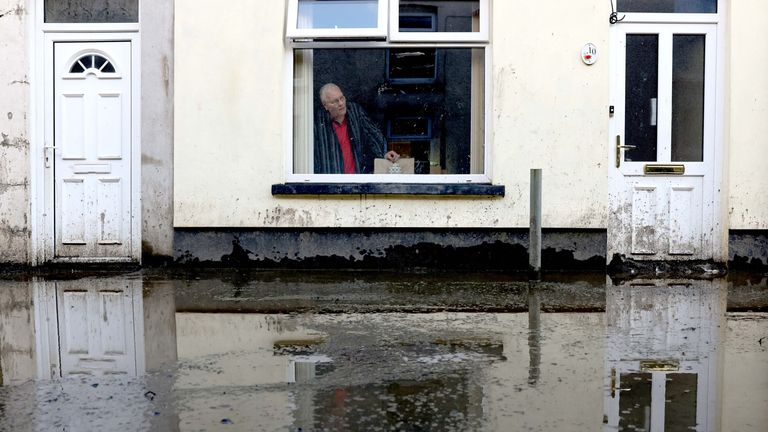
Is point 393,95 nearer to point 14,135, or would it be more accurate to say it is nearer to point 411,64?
point 411,64

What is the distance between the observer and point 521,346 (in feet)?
17.3

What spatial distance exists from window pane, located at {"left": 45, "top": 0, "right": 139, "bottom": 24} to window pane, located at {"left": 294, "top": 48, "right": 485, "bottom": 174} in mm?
1680

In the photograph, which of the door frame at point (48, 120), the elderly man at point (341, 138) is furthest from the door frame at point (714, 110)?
the door frame at point (48, 120)

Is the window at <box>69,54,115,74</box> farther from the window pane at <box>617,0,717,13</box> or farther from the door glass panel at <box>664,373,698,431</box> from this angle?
the door glass panel at <box>664,373,698,431</box>

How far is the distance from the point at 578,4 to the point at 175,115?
12.5 feet

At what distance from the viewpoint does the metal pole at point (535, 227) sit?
26.6 feet

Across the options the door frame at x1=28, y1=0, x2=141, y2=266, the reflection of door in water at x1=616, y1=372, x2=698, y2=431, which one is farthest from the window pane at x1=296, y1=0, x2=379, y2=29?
the reflection of door in water at x1=616, y1=372, x2=698, y2=431

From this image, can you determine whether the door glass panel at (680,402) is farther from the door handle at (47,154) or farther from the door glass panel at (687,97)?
the door handle at (47,154)

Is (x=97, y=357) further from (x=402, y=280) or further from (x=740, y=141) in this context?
(x=740, y=141)

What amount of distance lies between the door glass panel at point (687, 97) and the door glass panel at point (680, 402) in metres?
4.99

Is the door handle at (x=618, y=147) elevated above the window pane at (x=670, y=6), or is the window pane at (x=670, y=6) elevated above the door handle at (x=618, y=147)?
the window pane at (x=670, y=6)

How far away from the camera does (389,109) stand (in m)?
9.36

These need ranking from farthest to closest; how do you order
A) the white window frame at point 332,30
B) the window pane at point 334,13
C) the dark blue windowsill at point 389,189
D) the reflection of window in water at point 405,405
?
the window pane at point 334,13, the white window frame at point 332,30, the dark blue windowsill at point 389,189, the reflection of window in water at point 405,405

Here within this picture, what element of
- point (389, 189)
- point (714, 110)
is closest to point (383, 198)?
point (389, 189)
